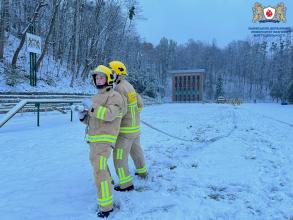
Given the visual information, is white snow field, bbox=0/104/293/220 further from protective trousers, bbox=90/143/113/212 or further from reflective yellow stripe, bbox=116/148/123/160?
reflective yellow stripe, bbox=116/148/123/160

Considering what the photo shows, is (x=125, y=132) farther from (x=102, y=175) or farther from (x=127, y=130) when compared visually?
(x=102, y=175)

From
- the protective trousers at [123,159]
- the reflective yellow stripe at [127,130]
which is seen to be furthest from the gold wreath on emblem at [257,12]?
the protective trousers at [123,159]

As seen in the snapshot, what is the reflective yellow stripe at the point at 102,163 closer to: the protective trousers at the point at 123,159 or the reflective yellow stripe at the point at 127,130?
the protective trousers at the point at 123,159

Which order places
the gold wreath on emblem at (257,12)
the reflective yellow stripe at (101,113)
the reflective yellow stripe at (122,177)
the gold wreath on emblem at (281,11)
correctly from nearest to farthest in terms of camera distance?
the reflective yellow stripe at (101,113) < the reflective yellow stripe at (122,177) < the gold wreath on emblem at (257,12) < the gold wreath on emblem at (281,11)

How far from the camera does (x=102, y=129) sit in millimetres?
4625

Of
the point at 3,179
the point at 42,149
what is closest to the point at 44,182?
the point at 3,179

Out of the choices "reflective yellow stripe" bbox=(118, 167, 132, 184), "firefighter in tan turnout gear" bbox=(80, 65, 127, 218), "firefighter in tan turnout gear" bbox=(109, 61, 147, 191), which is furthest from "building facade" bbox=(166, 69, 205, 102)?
"firefighter in tan turnout gear" bbox=(80, 65, 127, 218)

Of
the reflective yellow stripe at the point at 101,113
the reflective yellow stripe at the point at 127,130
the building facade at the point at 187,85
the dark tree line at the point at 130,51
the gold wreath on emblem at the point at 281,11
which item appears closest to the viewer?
the reflective yellow stripe at the point at 101,113

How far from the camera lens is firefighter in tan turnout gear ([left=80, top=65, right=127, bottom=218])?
4.48 m

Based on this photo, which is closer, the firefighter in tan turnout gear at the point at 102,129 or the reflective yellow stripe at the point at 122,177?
the firefighter in tan turnout gear at the point at 102,129

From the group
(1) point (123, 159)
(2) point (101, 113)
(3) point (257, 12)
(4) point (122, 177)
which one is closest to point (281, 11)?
(3) point (257, 12)

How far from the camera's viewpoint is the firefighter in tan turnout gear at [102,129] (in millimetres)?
4484

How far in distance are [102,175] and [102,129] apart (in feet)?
1.85

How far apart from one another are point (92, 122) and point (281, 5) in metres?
49.1
